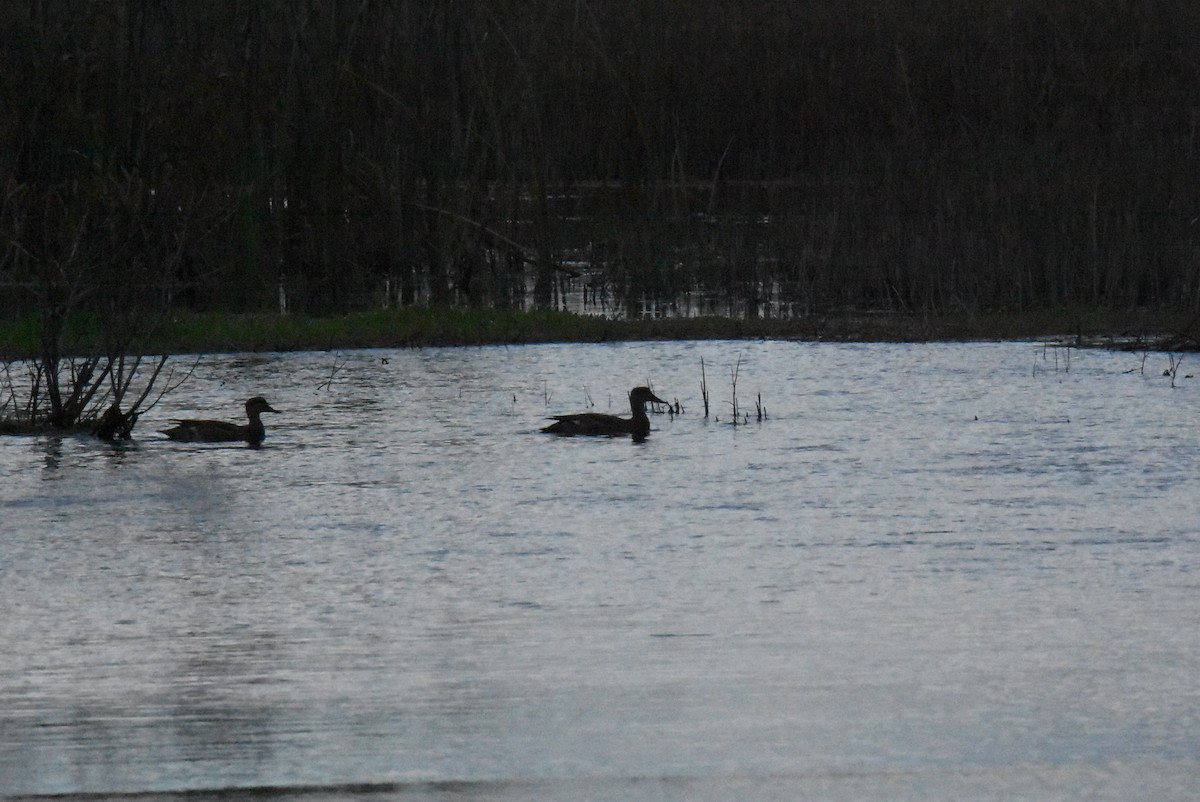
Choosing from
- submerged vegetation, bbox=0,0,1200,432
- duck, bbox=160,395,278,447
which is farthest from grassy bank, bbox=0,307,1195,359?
duck, bbox=160,395,278,447

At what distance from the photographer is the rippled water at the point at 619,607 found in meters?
5.47

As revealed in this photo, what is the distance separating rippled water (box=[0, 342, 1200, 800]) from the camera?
18.0 ft

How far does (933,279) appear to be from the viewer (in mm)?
20016

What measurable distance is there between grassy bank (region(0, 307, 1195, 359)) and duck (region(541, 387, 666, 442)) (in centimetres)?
549

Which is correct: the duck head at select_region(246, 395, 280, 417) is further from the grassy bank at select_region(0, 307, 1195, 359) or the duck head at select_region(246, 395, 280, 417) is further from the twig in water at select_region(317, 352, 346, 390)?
the grassy bank at select_region(0, 307, 1195, 359)

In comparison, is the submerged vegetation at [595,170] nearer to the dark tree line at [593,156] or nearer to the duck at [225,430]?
the dark tree line at [593,156]

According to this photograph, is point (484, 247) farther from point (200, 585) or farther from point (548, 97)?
point (200, 585)

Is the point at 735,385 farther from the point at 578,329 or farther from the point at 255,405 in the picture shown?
the point at 578,329

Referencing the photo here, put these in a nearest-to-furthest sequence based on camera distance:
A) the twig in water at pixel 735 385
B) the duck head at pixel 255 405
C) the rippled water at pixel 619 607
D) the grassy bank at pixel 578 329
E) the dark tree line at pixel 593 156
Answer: the rippled water at pixel 619 607 → the duck head at pixel 255 405 → the twig in water at pixel 735 385 → the grassy bank at pixel 578 329 → the dark tree line at pixel 593 156

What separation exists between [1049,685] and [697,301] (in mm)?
14899

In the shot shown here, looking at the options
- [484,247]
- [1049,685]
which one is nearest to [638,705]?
[1049,685]

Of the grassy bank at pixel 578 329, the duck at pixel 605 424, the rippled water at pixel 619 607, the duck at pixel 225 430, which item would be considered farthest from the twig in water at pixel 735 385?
the duck at pixel 225 430

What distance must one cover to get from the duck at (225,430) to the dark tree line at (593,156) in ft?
11.3

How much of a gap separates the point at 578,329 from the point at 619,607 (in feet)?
35.7
